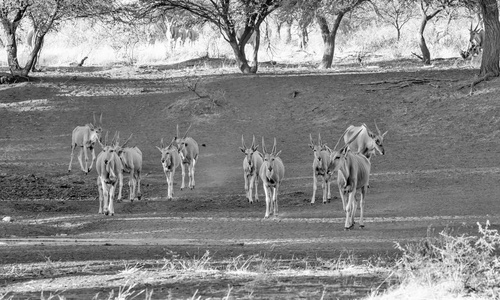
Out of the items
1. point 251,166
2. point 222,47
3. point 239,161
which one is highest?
point 222,47

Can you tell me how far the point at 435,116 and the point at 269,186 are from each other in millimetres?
12950

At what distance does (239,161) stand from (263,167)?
8.38 meters

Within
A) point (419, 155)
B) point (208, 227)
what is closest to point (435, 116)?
point (419, 155)

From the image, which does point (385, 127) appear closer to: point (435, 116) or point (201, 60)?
point (435, 116)

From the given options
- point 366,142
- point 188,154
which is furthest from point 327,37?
point 366,142

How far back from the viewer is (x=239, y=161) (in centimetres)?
3036

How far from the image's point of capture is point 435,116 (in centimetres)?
3309

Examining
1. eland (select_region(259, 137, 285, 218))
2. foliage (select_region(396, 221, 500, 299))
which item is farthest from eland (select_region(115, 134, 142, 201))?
foliage (select_region(396, 221, 500, 299))

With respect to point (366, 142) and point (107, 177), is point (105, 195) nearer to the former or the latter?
point (107, 177)

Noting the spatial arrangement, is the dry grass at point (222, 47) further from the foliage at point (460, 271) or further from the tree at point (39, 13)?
the foliage at point (460, 271)

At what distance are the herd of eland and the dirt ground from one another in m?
0.44

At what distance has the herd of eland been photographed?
19.1 meters

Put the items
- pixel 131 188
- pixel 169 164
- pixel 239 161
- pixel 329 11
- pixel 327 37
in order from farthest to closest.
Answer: pixel 327 37 → pixel 329 11 → pixel 239 161 → pixel 169 164 → pixel 131 188

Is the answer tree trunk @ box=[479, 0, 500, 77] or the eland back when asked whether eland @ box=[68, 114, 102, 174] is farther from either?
tree trunk @ box=[479, 0, 500, 77]
